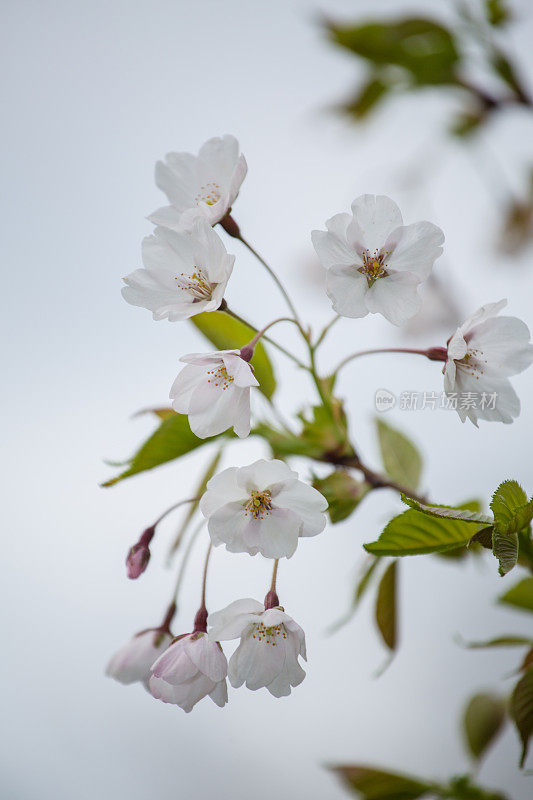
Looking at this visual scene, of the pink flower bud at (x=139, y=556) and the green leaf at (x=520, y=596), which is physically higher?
the pink flower bud at (x=139, y=556)

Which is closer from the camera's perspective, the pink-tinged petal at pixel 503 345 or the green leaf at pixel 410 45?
the pink-tinged petal at pixel 503 345

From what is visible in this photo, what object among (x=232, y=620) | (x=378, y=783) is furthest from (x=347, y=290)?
(x=378, y=783)

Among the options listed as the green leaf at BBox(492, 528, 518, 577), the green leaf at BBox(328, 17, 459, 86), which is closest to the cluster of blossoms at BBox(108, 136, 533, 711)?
the green leaf at BBox(492, 528, 518, 577)

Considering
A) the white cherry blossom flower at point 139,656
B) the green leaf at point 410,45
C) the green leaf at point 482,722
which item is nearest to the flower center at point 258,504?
the white cherry blossom flower at point 139,656

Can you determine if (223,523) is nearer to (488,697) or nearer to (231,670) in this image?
(231,670)

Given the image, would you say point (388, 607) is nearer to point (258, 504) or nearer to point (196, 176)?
point (258, 504)

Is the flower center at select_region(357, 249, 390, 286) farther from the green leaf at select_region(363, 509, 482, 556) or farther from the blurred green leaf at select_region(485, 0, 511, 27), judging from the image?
the blurred green leaf at select_region(485, 0, 511, 27)

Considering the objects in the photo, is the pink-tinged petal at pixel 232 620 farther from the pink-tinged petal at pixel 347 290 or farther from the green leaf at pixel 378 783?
the green leaf at pixel 378 783
